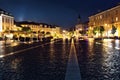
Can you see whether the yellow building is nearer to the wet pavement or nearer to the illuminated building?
the illuminated building

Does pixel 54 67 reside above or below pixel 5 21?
below

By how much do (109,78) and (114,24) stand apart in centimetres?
11117

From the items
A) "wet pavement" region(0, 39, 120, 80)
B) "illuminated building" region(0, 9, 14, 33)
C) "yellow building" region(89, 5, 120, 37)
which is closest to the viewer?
"wet pavement" region(0, 39, 120, 80)

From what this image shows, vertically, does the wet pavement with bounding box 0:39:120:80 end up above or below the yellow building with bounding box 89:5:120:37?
below

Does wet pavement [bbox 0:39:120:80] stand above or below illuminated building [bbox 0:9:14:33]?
below

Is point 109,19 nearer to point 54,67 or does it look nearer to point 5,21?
point 5,21

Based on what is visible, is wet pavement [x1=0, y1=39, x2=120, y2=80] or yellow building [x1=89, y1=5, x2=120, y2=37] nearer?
wet pavement [x1=0, y1=39, x2=120, y2=80]

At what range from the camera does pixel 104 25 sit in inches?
5379

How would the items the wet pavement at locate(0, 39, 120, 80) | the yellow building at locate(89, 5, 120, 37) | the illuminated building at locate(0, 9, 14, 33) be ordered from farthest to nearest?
1. the illuminated building at locate(0, 9, 14, 33)
2. the yellow building at locate(89, 5, 120, 37)
3. the wet pavement at locate(0, 39, 120, 80)

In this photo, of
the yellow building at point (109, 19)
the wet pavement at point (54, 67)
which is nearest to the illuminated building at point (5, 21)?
the yellow building at point (109, 19)

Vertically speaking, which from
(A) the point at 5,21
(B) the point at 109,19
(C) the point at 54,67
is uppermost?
(B) the point at 109,19

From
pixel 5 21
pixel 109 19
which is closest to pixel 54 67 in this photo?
pixel 109 19

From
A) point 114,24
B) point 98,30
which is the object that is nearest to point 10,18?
point 98,30

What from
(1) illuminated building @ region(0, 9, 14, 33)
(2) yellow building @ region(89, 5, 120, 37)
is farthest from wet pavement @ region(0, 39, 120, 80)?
(1) illuminated building @ region(0, 9, 14, 33)
